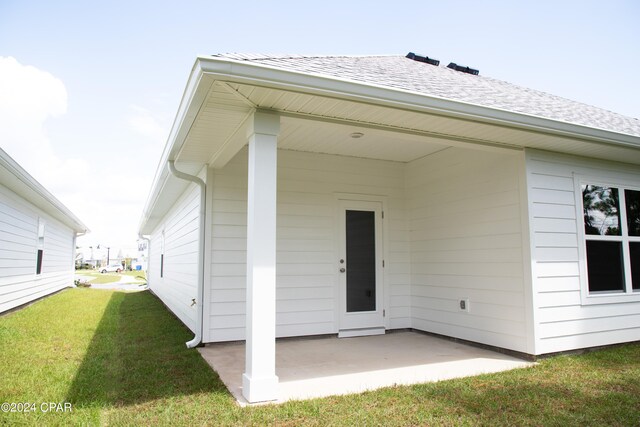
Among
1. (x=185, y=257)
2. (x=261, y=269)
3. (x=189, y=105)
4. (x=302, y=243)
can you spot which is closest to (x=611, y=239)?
(x=302, y=243)

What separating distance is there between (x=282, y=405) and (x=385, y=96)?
2599mm

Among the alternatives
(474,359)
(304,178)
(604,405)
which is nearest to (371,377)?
(474,359)

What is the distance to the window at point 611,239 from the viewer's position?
5298mm

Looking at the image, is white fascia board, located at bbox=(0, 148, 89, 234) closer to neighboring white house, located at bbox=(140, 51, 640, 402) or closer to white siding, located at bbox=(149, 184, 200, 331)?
neighboring white house, located at bbox=(140, 51, 640, 402)

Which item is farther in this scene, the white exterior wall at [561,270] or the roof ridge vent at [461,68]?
the roof ridge vent at [461,68]

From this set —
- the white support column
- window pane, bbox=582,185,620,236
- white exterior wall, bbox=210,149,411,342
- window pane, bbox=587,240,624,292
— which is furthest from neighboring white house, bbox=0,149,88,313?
window pane, bbox=587,240,624,292

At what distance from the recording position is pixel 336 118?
12.9ft

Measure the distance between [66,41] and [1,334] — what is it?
4.90 metres

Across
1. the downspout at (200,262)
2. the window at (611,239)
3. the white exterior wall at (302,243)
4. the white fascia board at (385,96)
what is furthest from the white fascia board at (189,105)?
the window at (611,239)

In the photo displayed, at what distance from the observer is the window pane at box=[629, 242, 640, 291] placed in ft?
18.4

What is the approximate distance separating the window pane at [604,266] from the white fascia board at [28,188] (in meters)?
8.48

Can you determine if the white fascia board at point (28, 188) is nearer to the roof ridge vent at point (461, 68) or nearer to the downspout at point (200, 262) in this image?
the downspout at point (200, 262)

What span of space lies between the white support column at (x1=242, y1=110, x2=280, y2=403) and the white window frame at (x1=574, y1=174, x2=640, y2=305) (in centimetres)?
392

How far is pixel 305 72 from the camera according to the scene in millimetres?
3211
